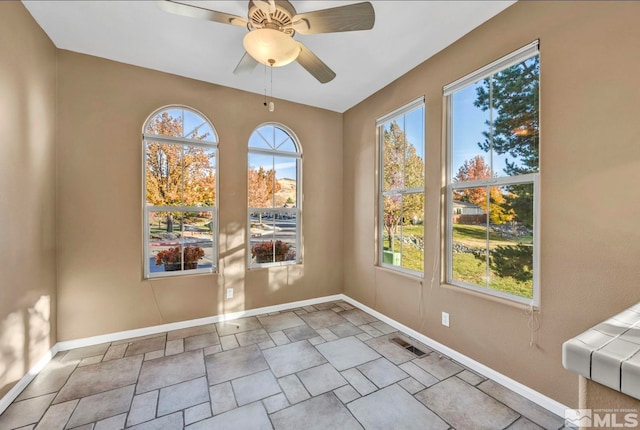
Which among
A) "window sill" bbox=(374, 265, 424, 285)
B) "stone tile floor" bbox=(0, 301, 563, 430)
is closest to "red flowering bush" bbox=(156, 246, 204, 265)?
"stone tile floor" bbox=(0, 301, 563, 430)

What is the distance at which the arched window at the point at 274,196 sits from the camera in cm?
366

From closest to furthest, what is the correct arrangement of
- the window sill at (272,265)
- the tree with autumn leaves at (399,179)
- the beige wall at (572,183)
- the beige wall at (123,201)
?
the beige wall at (572,183)
the beige wall at (123,201)
the tree with autumn leaves at (399,179)
the window sill at (272,265)

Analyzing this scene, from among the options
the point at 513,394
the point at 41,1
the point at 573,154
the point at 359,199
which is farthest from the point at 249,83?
the point at 513,394

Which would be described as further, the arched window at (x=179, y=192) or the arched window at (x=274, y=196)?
the arched window at (x=274, y=196)

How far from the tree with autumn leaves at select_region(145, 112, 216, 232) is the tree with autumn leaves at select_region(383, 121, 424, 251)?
7.32 feet

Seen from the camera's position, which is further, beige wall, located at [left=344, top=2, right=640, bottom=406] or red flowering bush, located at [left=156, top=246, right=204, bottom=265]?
red flowering bush, located at [left=156, top=246, right=204, bottom=265]

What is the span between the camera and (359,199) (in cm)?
391

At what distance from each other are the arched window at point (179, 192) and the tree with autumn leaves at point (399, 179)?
7.20 ft

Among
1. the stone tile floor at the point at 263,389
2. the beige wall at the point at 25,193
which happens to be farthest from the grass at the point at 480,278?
the beige wall at the point at 25,193

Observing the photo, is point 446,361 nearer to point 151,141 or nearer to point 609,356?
point 609,356

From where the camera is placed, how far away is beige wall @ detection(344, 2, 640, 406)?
158 centimetres

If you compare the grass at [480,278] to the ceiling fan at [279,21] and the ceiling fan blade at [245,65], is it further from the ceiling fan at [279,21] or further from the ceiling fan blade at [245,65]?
the ceiling fan blade at [245,65]

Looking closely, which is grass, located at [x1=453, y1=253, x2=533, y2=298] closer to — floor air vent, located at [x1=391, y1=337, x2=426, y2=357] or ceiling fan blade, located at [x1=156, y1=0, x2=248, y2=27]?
floor air vent, located at [x1=391, y1=337, x2=426, y2=357]

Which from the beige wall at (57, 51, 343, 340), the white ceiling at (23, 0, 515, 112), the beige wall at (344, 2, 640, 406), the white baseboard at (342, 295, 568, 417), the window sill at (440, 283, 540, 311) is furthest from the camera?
the beige wall at (57, 51, 343, 340)
